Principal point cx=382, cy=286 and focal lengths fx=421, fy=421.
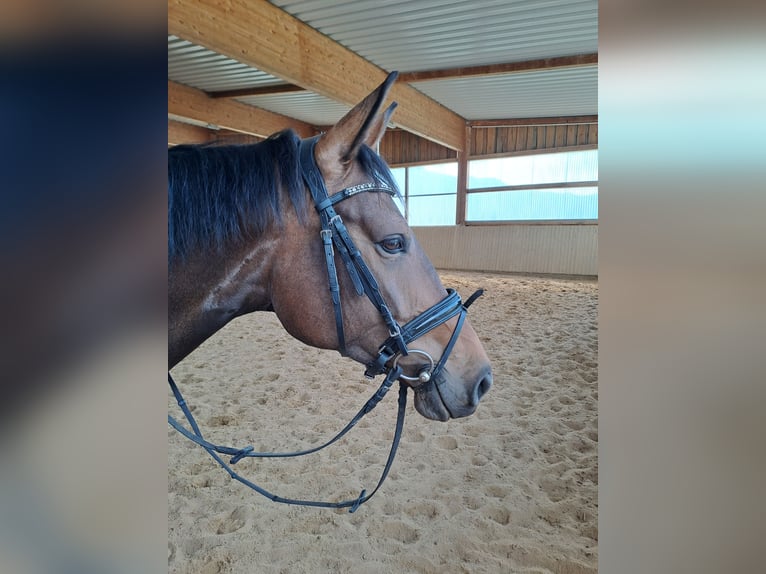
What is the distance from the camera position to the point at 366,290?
1197mm

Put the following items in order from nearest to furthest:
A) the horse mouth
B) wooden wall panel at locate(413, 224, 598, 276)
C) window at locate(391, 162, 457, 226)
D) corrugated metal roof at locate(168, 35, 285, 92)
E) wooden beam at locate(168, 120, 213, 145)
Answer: the horse mouth, corrugated metal roof at locate(168, 35, 285, 92), wooden wall panel at locate(413, 224, 598, 276), wooden beam at locate(168, 120, 213, 145), window at locate(391, 162, 457, 226)

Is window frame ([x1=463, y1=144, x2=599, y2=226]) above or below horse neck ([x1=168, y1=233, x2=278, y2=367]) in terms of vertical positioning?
above

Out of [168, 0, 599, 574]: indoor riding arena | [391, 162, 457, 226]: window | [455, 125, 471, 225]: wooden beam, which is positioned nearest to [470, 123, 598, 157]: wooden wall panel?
[168, 0, 599, 574]: indoor riding arena

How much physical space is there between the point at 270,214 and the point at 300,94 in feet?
26.7

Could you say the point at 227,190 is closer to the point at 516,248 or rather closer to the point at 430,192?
the point at 516,248

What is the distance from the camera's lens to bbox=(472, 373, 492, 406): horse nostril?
4.34 ft

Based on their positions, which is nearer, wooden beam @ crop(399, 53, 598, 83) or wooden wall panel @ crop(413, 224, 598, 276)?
wooden beam @ crop(399, 53, 598, 83)

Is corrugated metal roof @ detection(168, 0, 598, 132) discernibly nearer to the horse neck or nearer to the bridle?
the bridle

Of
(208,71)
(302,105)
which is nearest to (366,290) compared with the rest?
(208,71)

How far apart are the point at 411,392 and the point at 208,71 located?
6697 mm

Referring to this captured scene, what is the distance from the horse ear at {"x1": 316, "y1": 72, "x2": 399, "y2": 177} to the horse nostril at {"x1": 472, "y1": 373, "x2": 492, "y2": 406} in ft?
2.51

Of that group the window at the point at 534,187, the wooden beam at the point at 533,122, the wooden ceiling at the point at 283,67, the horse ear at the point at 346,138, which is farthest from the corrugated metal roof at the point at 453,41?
the horse ear at the point at 346,138
